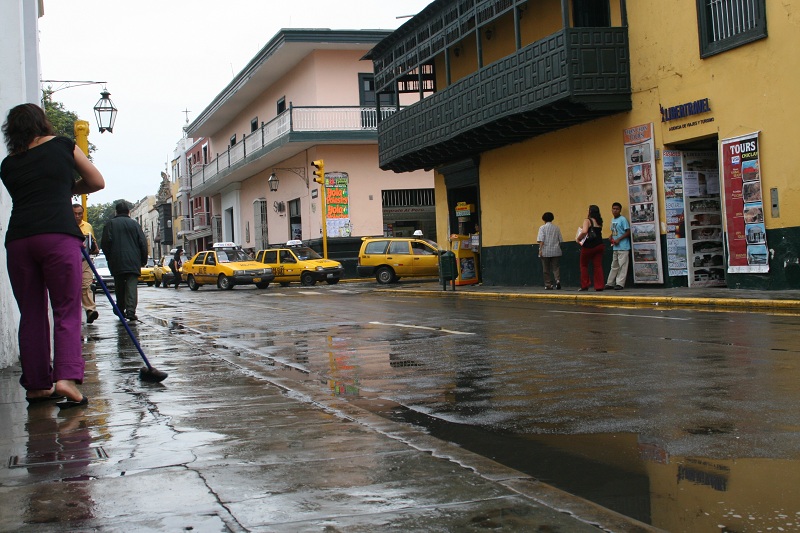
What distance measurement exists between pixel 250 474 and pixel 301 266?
1157 inches

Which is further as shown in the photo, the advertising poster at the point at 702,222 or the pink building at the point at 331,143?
the pink building at the point at 331,143

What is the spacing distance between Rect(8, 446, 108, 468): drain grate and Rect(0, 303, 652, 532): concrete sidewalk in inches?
0.5

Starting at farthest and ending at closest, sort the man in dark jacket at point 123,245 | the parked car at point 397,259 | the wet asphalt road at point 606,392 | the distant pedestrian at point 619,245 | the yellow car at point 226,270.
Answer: the yellow car at point 226,270 < the parked car at point 397,259 < the distant pedestrian at point 619,245 < the man in dark jacket at point 123,245 < the wet asphalt road at point 606,392

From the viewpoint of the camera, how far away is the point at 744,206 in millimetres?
15844

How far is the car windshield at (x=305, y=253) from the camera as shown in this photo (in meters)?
34.1

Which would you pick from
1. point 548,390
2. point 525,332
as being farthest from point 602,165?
point 548,390

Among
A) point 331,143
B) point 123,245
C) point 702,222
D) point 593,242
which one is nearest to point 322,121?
point 331,143

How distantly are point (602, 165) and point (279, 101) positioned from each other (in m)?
24.5

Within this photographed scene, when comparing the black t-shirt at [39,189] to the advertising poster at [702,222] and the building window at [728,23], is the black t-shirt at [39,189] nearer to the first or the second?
the building window at [728,23]

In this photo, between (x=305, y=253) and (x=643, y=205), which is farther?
(x=305, y=253)

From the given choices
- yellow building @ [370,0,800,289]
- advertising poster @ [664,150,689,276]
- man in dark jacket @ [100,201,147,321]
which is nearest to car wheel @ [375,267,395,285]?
yellow building @ [370,0,800,289]

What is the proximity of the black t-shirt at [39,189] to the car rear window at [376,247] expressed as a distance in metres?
25.3

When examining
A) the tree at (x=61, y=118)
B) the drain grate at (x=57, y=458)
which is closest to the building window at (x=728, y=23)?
the drain grate at (x=57, y=458)

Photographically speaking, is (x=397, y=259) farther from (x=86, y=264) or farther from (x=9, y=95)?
(x=9, y=95)
